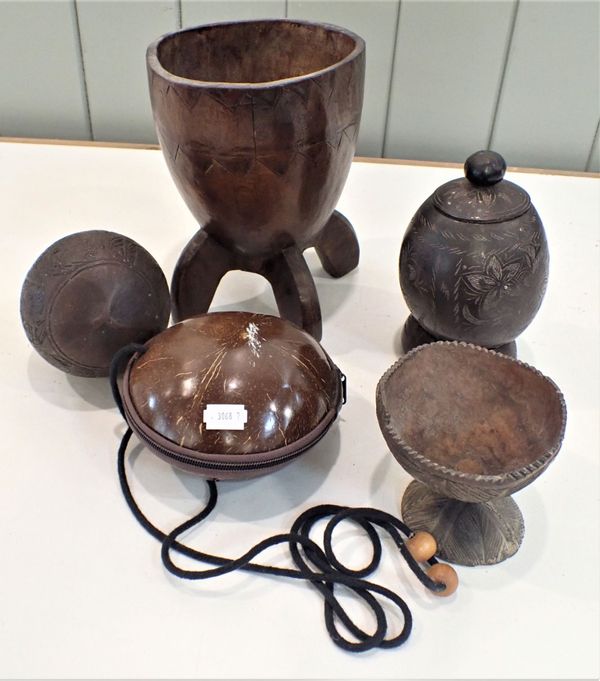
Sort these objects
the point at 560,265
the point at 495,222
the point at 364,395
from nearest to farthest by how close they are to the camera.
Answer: the point at 495,222 → the point at 364,395 → the point at 560,265

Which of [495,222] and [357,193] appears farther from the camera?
[357,193]

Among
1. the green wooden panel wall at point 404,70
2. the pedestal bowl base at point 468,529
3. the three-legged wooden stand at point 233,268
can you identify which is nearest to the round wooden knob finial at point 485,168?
the three-legged wooden stand at point 233,268

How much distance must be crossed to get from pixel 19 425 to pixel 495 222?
0.73 m

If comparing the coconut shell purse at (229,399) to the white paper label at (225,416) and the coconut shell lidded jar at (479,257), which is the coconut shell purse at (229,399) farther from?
the coconut shell lidded jar at (479,257)

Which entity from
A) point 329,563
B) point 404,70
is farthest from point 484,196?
point 404,70

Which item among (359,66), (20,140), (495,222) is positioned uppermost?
(359,66)

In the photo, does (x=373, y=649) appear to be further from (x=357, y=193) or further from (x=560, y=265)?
(x=357, y=193)

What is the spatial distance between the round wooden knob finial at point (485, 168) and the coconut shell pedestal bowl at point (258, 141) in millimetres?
181

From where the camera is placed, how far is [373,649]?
80 centimetres

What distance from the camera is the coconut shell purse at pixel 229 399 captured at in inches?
33.9

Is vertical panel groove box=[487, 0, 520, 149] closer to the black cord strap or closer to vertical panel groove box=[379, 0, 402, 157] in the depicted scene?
vertical panel groove box=[379, 0, 402, 157]

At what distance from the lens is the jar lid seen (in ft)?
3.22

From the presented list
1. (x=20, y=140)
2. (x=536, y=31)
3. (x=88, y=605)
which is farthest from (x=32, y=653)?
(x=536, y=31)

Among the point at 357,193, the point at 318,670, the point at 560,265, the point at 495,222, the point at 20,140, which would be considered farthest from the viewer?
the point at 20,140
